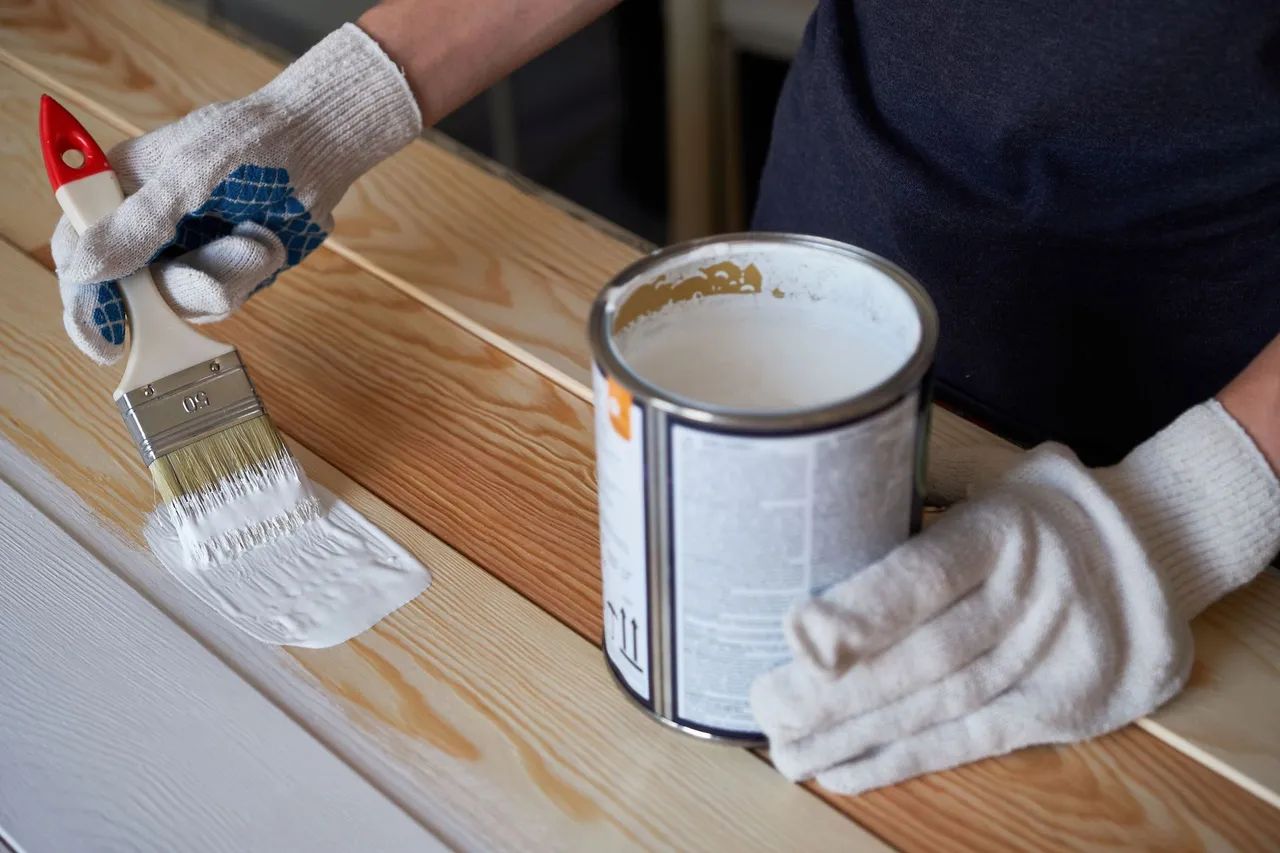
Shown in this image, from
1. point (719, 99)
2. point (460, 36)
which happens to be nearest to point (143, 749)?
point (460, 36)

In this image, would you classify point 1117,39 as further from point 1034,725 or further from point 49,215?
point 49,215

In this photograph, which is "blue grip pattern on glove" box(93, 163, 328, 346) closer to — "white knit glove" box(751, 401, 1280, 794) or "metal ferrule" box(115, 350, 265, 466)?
"metal ferrule" box(115, 350, 265, 466)

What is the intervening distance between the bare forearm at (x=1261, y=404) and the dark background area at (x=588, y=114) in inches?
60.9

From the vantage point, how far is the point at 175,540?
0.77m

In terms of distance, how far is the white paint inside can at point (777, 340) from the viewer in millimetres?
615

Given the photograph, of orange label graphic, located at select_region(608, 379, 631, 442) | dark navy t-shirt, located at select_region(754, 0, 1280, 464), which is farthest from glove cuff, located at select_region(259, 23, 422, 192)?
orange label graphic, located at select_region(608, 379, 631, 442)

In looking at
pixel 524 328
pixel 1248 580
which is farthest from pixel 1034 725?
pixel 524 328

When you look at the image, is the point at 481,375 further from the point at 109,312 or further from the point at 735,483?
the point at 735,483

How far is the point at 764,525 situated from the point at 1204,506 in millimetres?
272

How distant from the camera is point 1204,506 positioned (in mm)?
683

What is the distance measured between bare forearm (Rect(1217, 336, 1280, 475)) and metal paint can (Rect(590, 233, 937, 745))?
8.0 inches

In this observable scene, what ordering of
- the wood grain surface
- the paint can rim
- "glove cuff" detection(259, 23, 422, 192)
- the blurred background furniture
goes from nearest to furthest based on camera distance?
the paint can rim, the wood grain surface, "glove cuff" detection(259, 23, 422, 192), the blurred background furniture

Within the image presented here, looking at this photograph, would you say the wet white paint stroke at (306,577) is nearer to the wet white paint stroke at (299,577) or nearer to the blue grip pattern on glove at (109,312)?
the wet white paint stroke at (299,577)

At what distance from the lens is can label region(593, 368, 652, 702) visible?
1.81 ft
